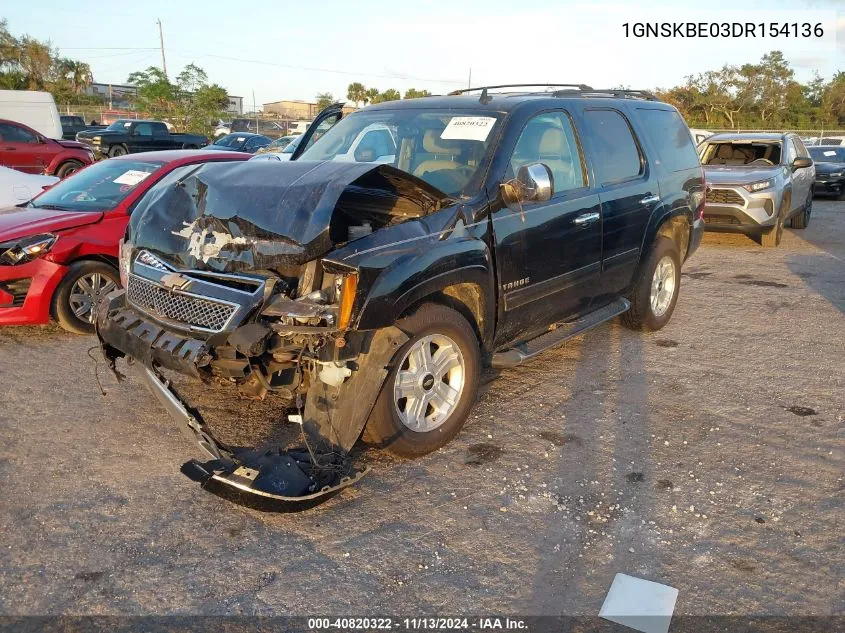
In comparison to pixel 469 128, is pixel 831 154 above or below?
above

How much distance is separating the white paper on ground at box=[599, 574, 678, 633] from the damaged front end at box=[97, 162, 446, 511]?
4.30 ft

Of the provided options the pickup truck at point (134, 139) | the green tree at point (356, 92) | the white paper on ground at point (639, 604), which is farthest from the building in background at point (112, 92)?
the white paper on ground at point (639, 604)

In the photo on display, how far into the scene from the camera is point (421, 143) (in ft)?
16.0

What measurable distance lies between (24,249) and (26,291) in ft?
1.14

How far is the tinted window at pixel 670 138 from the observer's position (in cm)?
626

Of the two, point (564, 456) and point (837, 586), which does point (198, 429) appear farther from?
point (837, 586)

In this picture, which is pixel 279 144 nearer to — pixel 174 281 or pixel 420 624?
pixel 174 281

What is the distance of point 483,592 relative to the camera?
9.70ft

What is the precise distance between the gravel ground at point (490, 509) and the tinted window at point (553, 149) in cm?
149

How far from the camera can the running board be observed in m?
4.50

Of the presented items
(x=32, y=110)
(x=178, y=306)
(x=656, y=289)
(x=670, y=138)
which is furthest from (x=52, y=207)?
(x=32, y=110)

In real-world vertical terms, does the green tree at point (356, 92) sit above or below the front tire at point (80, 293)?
above

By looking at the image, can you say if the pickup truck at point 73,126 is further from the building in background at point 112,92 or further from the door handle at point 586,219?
the door handle at point 586,219

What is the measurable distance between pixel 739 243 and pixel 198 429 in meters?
11.2
